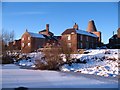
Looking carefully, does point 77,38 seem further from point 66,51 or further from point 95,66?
point 95,66

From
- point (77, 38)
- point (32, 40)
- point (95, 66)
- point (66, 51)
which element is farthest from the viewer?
point (32, 40)


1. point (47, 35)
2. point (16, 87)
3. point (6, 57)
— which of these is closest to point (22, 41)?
point (47, 35)

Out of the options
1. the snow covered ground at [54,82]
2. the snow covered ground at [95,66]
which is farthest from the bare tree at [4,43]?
the snow covered ground at [54,82]

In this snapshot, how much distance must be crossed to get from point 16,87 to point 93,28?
38643 millimetres

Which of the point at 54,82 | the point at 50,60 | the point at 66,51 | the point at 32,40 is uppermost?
the point at 32,40

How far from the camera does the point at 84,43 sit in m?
34.5

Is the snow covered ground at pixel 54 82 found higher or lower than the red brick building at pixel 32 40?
lower

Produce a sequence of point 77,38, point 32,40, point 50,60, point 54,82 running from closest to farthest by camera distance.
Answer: point 54,82 < point 50,60 < point 77,38 < point 32,40

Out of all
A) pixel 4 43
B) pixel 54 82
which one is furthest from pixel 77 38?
pixel 54 82

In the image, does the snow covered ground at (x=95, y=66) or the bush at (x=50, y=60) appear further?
the bush at (x=50, y=60)

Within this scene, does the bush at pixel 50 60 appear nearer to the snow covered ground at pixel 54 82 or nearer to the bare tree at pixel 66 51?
the bare tree at pixel 66 51

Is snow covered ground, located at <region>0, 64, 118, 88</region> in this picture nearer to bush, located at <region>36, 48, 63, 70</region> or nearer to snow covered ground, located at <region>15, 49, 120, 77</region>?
snow covered ground, located at <region>15, 49, 120, 77</region>

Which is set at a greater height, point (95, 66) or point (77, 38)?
point (77, 38)

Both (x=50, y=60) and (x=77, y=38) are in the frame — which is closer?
(x=50, y=60)
